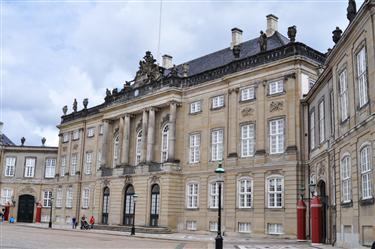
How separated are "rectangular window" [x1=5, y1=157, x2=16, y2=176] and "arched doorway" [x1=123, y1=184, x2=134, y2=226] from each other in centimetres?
2528

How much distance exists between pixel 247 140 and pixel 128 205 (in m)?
15.0

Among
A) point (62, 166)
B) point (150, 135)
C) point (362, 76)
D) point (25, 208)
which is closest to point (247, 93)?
point (150, 135)

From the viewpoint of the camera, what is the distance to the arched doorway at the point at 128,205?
44.7 m

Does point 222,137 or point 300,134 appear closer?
point 300,134

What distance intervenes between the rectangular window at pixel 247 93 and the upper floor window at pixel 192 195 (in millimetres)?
8465

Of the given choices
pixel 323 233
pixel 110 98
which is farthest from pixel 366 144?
pixel 110 98

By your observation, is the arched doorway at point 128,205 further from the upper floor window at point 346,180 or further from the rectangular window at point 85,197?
the upper floor window at point 346,180

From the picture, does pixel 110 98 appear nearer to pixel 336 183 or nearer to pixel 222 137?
pixel 222 137

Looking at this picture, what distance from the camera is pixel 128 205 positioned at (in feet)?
148

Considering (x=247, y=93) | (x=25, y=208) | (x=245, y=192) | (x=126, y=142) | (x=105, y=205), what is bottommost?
(x=25, y=208)

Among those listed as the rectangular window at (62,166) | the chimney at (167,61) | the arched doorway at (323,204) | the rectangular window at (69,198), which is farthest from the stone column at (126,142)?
the arched doorway at (323,204)

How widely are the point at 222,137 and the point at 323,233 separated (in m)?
12.9

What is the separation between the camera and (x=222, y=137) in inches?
1507

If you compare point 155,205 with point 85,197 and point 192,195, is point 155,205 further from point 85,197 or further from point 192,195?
point 85,197
